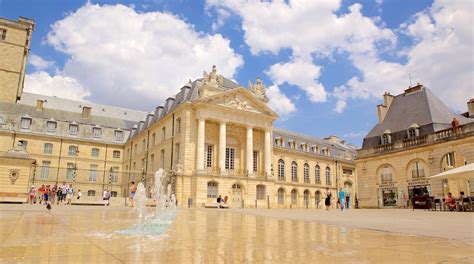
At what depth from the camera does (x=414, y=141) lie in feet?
89.7

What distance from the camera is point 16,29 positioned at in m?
48.0

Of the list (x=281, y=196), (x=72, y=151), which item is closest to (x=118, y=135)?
(x=72, y=151)

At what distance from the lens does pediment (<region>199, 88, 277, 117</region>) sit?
3191 cm

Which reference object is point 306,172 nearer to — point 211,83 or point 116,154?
point 211,83

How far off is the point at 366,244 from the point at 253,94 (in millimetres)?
30014

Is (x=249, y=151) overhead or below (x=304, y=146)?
below

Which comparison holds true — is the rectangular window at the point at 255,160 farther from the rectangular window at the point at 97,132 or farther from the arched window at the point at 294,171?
the rectangular window at the point at 97,132

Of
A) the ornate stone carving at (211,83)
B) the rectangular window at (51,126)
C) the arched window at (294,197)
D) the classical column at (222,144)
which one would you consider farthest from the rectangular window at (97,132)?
the arched window at (294,197)


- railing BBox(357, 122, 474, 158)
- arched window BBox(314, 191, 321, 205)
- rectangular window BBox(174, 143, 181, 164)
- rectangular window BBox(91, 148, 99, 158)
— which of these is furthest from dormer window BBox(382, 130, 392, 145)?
rectangular window BBox(91, 148, 99, 158)

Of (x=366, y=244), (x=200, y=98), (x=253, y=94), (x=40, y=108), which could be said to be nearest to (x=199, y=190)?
(x=200, y=98)

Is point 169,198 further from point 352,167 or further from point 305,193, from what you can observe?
point 352,167

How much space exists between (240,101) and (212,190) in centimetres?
912

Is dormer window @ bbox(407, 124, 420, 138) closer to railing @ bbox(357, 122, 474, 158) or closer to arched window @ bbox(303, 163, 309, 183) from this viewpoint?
railing @ bbox(357, 122, 474, 158)

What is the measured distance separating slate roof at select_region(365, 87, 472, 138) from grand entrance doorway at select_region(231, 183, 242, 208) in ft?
44.7
